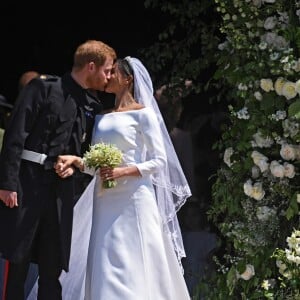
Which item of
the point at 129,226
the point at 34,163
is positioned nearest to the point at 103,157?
the point at 34,163

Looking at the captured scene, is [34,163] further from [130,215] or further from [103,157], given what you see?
[130,215]

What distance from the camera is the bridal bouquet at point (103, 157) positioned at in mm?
4473

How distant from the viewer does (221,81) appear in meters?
5.46

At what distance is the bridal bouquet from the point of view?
176 inches

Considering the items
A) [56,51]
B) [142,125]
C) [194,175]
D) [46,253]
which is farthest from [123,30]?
[46,253]

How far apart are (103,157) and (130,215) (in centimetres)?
44

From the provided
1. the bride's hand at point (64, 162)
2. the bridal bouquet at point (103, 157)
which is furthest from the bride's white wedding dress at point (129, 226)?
the bride's hand at point (64, 162)

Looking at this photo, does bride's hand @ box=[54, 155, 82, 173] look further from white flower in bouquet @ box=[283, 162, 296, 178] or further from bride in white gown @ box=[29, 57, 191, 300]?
white flower in bouquet @ box=[283, 162, 296, 178]

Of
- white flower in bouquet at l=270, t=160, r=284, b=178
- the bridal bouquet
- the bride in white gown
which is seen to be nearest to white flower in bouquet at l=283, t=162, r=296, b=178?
white flower in bouquet at l=270, t=160, r=284, b=178

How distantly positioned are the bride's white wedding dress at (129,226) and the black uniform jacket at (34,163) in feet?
0.72

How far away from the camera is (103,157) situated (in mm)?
4473

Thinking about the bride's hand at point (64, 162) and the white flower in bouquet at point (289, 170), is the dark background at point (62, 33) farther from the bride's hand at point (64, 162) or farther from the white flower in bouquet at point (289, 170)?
the white flower in bouquet at point (289, 170)

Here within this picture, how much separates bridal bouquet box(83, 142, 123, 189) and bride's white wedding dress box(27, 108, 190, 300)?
0.14 meters

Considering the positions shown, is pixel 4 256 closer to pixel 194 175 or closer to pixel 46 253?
pixel 46 253
